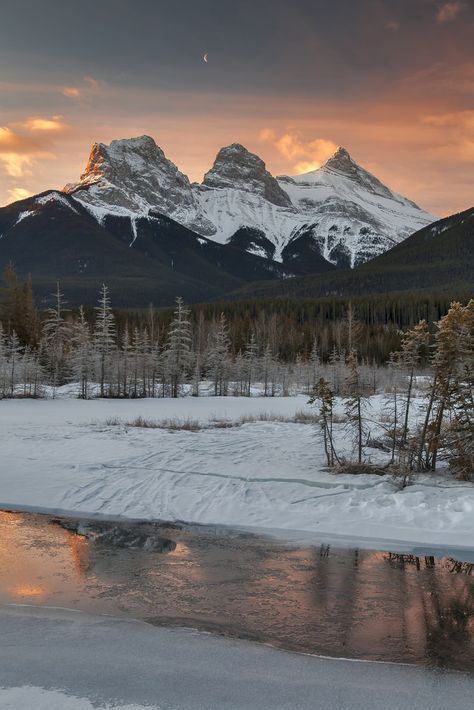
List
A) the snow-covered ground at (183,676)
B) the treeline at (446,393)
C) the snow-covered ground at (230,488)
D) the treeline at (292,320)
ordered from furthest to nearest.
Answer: the treeline at (292,320)
the treeline at (446,393)
the snow-covered ground at (230,488)
the snow-covered ground at (183,676)

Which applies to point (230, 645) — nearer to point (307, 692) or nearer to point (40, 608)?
point (307, 692)

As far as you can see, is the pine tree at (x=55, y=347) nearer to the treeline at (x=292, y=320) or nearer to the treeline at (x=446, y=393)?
the treeline at (x=292, y=320)

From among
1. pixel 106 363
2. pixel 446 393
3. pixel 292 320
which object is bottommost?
pixel 446 393

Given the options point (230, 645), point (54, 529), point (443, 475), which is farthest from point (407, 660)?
point (443, 475)

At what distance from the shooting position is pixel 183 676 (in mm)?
6641

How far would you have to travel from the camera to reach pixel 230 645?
7.45 meters

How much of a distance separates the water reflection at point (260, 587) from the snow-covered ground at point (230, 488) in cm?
129

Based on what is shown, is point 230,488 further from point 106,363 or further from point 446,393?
point 106,363

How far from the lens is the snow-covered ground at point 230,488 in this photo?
13.2 metres

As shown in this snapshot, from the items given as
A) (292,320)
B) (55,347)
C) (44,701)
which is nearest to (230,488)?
(44,701)

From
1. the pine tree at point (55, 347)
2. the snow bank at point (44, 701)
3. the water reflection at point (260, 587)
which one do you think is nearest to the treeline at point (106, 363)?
the pine tree at point (55, 347)

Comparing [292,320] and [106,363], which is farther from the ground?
[292,320]

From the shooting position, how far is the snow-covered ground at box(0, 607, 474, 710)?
6.09 meters

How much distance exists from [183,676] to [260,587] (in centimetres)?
306
